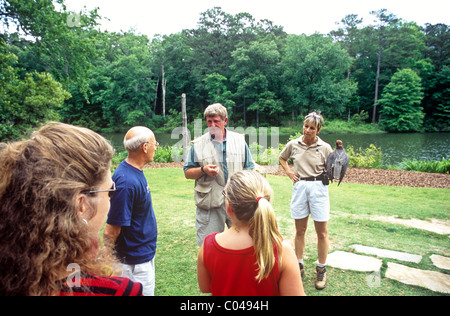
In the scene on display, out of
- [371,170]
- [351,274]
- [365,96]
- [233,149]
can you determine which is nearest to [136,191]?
[233,149]

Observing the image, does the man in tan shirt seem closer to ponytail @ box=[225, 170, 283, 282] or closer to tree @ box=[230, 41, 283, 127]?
ponytail @ box=[225, 170, 283, 282]

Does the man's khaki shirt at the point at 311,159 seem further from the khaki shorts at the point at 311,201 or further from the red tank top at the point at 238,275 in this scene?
the red tank top at the point at 238,275

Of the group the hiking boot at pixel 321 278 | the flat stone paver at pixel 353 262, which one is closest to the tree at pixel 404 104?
the flat stone paver at pixel 353 262

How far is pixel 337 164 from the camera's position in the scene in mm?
3506

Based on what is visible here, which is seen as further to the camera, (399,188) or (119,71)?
(119,71)

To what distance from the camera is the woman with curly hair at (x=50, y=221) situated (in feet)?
2.77

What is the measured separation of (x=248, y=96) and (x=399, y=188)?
35951 mm

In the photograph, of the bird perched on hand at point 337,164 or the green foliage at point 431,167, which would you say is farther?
the green foliage at point 431,167

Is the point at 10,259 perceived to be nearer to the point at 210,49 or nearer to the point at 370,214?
the point at 370,214

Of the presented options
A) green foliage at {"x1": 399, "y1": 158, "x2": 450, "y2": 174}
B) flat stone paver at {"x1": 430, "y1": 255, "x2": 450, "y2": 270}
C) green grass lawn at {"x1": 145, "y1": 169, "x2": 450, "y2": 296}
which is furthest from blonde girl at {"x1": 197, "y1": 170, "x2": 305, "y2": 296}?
green foliage at {"x1": 399, "y1": 158, "x2": 450, "y2": 174}

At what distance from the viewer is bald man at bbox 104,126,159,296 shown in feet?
7.45

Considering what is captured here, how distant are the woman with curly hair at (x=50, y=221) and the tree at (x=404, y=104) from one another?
46.4 meters
